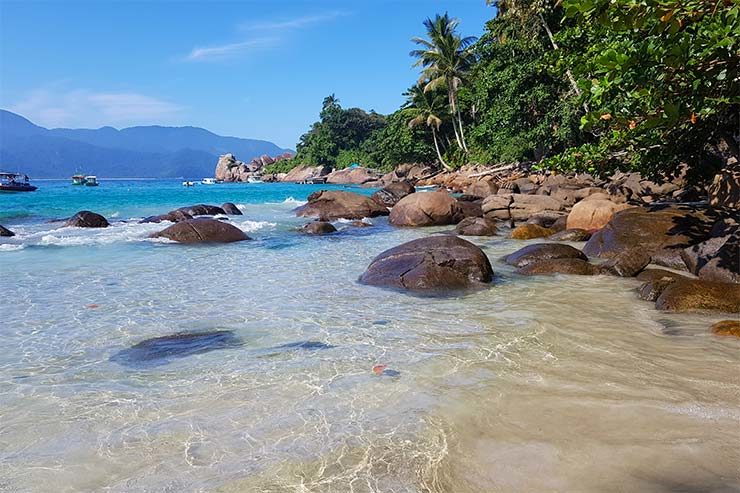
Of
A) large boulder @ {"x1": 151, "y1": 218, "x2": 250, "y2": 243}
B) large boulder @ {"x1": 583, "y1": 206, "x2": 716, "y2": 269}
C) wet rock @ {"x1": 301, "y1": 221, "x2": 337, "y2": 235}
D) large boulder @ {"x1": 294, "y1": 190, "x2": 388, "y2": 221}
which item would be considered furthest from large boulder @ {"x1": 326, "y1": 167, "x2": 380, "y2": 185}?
large boulder @ {"x1": 583, "y1": 206, "x2": 716, "y2": 269}

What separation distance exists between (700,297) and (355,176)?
5326 cm

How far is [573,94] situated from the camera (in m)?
23.7

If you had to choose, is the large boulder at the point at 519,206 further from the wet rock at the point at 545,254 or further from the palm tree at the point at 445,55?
the palm tree at the point at 445,55

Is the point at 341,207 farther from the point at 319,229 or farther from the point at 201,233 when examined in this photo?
the point at 201,233

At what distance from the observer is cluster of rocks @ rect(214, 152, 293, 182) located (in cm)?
9462

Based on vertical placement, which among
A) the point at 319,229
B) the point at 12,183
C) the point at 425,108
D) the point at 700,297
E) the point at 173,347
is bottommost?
the point at 173,347

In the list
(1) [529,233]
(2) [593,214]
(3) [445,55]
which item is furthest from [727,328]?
(3) [445,55]

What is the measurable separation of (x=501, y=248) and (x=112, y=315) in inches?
337

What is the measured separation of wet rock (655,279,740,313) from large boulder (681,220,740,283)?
105 centimetres

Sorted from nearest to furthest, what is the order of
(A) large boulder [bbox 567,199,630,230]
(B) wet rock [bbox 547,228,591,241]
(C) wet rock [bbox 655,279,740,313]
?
(C) wet rock [bbox 655,279,740,313], (B) wet rock [bbox 547,228,591,241], (A) large boulder [bbox 567,199,630,230]

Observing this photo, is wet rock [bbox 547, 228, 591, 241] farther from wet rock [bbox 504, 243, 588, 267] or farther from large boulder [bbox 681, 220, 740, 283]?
large boulder [bbox 681, 220, 740, 283]

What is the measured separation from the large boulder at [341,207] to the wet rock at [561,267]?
12.3 m

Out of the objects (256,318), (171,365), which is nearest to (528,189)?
(256,318)

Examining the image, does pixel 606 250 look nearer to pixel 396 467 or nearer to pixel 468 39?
pixel 396 467
